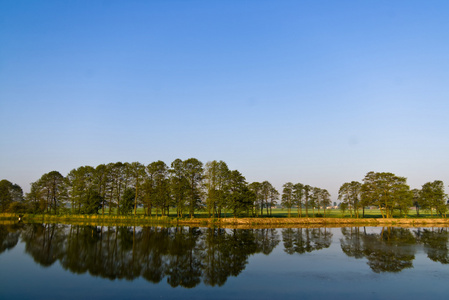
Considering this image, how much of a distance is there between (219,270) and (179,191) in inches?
1836

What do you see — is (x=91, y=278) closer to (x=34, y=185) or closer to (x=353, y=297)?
(x=353, y=297)

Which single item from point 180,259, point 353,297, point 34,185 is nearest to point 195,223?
point 180,259

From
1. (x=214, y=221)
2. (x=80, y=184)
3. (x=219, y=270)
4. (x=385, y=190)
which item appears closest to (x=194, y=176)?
(x=214, y=221)

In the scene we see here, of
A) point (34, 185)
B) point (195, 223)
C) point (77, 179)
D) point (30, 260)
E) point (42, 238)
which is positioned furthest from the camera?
point (34, 185)

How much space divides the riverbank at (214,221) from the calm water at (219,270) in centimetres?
2712

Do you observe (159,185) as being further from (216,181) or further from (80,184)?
(80,184)

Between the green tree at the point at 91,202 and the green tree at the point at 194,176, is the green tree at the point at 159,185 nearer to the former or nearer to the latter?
the green tree at the point at 194,176

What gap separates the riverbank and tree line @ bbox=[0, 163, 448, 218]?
3074mm

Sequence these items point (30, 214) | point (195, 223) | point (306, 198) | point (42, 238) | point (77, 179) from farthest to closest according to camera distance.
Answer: point (306, 198) < point (77, 179) < point (30, 214) < point (195, 223) < point (42, 238)

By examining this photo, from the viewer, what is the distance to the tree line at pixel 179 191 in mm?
72062

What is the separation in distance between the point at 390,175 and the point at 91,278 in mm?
83587

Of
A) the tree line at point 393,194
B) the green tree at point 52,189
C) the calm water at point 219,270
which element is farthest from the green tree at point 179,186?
the tree line at point 393,194

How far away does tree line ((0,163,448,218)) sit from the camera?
72.1m

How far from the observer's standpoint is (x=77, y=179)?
→ 85.6 m
